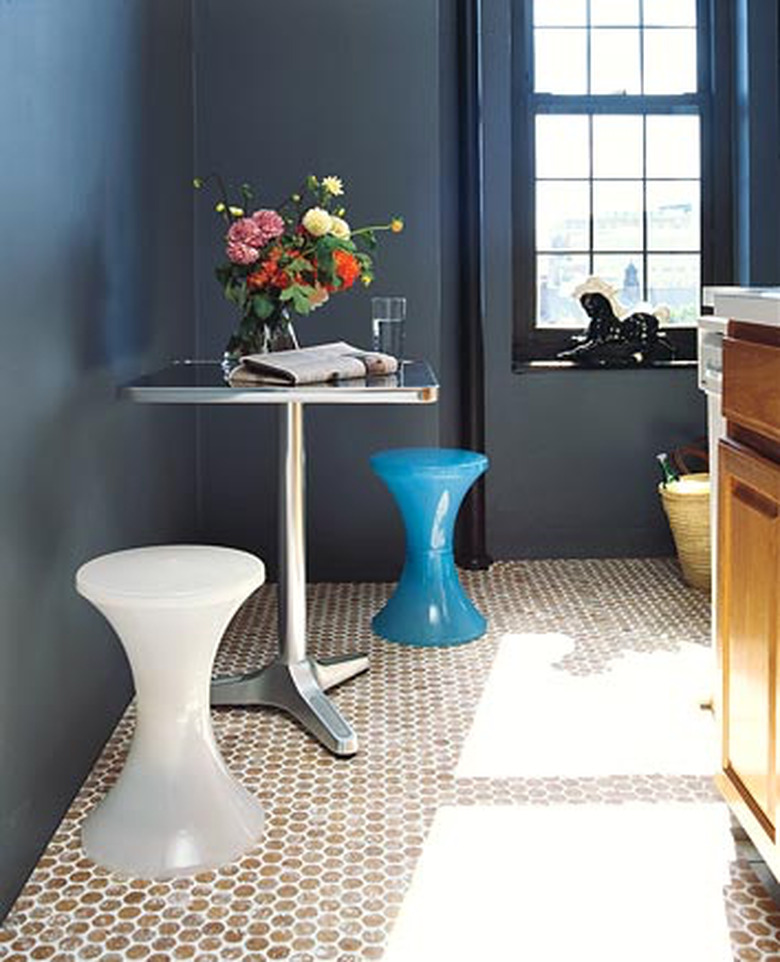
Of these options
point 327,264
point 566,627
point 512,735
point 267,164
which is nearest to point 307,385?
point 327,264

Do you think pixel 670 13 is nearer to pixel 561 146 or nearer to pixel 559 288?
pixel 561 146

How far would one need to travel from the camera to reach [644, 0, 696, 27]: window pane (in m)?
4.45

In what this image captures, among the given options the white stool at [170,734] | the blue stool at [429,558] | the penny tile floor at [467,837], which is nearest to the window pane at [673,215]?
the blue stool at [429,558]

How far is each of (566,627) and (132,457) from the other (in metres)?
1.39

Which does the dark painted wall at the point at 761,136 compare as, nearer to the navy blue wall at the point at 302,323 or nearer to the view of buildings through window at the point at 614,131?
the navy blue wall at the point at 302,323

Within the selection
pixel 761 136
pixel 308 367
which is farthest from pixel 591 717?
pixel 761 136

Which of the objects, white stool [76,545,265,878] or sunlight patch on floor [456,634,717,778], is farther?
sunlight patch on floor [456,634,717,778]

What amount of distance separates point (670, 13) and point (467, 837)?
11.1 feet

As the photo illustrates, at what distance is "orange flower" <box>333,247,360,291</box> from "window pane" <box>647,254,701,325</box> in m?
2.01

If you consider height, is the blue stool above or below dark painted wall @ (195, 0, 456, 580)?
below

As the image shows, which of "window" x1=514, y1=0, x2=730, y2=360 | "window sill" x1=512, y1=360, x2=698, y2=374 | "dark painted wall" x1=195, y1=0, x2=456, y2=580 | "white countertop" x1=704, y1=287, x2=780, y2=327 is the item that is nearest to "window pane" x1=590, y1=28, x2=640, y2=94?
"window" x1=514, y1=0, x2=730, y2=360

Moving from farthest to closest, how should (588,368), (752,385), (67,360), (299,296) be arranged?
(588,368) < (299,296) < (67,360) < (752,385)

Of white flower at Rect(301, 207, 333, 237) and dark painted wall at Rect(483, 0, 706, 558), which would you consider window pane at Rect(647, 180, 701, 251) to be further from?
white flower at Rect(301, 207, 333, 237)

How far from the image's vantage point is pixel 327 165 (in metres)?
4.02
